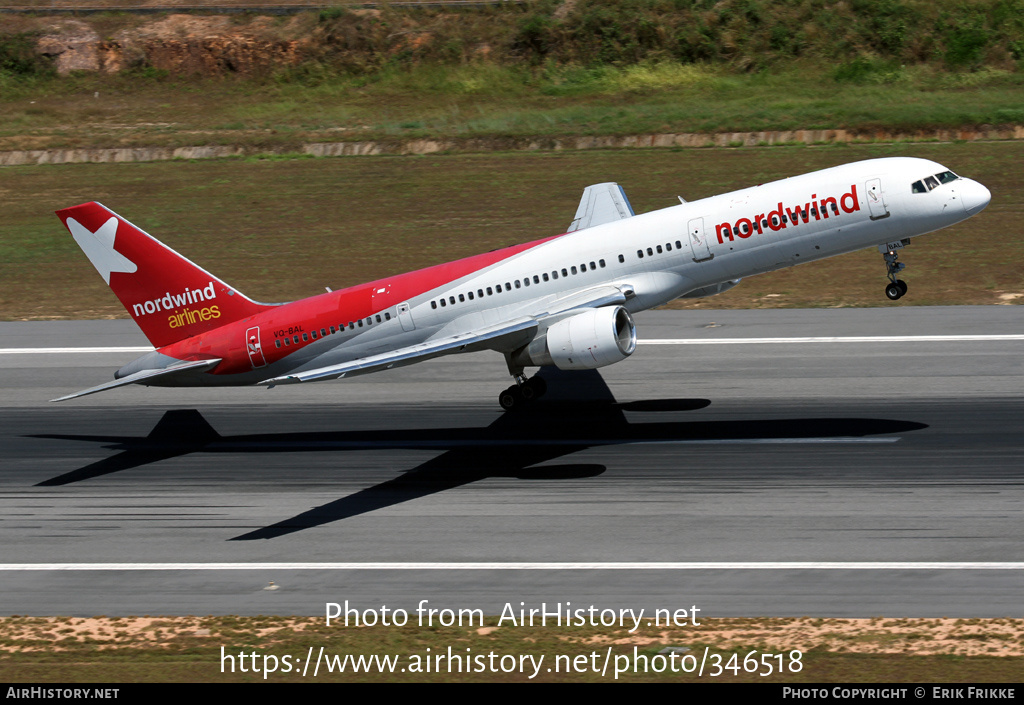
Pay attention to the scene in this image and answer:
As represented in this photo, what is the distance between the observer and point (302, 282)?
1754 inches

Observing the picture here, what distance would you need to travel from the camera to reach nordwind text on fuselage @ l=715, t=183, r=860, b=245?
1109 inches

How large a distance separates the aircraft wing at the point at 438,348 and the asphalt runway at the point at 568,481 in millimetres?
2581

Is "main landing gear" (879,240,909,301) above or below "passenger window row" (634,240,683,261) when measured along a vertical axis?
below

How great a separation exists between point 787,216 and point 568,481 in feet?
28.0

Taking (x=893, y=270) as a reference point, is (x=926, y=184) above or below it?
above

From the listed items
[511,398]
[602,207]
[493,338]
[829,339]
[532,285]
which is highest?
[602,207]

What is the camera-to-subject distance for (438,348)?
1112 inches

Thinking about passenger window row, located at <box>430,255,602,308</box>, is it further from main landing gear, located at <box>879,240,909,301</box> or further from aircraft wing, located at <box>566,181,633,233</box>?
main landing gear, located at <box>879,240,909,301</box>

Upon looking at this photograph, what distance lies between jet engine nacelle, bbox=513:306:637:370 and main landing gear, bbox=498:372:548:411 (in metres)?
2.89

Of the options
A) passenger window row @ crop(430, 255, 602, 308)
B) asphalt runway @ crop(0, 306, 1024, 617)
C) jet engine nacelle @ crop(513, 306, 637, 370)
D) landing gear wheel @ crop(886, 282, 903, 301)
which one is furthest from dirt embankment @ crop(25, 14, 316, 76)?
landing gear wheel @ crop(886, 282, 903, 301)

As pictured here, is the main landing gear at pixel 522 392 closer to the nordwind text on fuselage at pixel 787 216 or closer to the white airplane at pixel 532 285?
the white airplane at pixel 532 285

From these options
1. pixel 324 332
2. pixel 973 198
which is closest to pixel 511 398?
pixel 324 332

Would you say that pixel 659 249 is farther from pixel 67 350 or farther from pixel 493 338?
pixel 67 350

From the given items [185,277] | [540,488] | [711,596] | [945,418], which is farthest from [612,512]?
[185,277]
